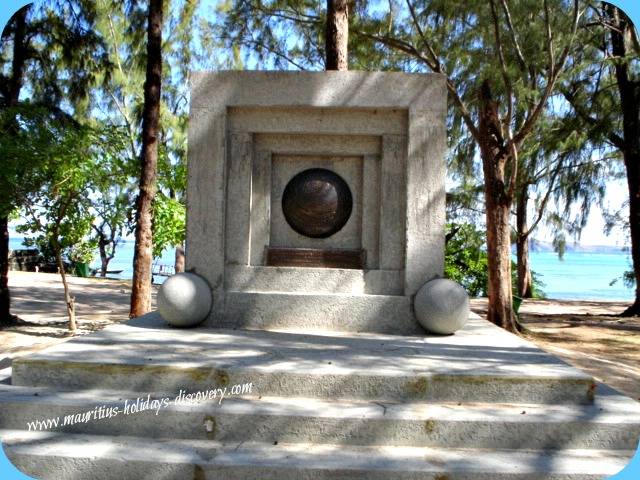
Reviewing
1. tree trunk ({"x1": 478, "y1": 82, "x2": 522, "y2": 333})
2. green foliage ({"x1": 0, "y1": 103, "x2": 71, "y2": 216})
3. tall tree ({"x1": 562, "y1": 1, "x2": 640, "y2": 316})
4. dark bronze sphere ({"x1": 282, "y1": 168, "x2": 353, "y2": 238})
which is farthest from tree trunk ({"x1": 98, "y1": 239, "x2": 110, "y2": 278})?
dark bronze sphere ({"x1": 282, "y1": 168, "x2": 353, "y2": 238})

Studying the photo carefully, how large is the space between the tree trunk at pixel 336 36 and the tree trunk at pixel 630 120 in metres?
7.14

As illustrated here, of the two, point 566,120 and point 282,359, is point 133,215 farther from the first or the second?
point 566,120

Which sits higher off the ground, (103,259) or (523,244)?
(523,244)

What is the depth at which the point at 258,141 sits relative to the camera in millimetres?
6352

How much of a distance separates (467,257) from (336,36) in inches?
533

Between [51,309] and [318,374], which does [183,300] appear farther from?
[51,309]

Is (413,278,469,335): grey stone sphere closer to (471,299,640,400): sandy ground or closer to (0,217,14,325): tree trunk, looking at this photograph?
(471,299,640,400): sandy ground

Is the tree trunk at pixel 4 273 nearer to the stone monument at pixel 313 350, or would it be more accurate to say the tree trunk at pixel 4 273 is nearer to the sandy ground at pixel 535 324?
the sandy ground at pixel 535 324

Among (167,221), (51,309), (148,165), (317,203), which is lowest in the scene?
(51,309)

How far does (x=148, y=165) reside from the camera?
1097cm

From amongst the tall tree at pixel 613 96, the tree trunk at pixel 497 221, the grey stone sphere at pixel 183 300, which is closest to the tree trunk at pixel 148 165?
the grey stone sphere at pixel 183 300

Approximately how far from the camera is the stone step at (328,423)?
3.82m

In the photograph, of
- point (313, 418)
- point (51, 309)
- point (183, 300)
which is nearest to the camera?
point (313, 418)

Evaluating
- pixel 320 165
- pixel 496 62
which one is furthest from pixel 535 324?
pixel 320 165
